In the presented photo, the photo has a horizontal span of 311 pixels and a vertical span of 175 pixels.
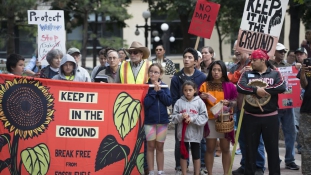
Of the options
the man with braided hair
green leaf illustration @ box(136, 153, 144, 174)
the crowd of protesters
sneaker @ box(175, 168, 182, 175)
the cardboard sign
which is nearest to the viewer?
the man with braided hair

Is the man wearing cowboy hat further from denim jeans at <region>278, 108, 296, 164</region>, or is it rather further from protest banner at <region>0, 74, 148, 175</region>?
denim jeans at <region>278, 108, 296, 164</region>

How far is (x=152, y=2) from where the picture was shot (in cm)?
3447

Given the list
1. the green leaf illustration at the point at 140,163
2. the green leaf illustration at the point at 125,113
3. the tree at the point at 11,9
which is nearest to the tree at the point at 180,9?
the tree at the point at 11,9

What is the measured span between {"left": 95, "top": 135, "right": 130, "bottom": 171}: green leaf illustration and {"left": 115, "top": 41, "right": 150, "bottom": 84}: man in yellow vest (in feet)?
3.67

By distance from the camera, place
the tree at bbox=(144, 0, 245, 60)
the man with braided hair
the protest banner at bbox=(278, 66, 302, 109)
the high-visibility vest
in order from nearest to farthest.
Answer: the man with braided hair < the high-visibility vest < the protest banner at bbox=(278, 66, 302, 109) < the tree at bbox=(144, 0, 245, 60)

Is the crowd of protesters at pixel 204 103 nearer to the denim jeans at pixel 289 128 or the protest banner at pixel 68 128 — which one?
the protest banner at pixel 68 128

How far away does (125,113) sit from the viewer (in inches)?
364

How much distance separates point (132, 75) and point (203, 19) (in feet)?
7.00

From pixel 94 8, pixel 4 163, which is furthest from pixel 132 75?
pixel 94 8

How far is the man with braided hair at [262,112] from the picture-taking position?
8984 mm

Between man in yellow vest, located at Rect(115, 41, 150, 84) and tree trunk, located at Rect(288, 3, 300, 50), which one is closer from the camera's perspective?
man in yellow vest, located at Rect(115, 41, 150, 84)

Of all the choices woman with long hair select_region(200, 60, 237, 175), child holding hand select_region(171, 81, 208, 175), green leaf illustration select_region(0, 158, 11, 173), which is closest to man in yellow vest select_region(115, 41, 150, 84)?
child holding hand select_region(171, 81, 208, 175)

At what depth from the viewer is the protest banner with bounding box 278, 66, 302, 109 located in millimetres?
10633

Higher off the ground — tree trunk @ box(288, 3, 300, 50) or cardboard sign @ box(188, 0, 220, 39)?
tree trunk @ box(288, 3, 300, 50)
